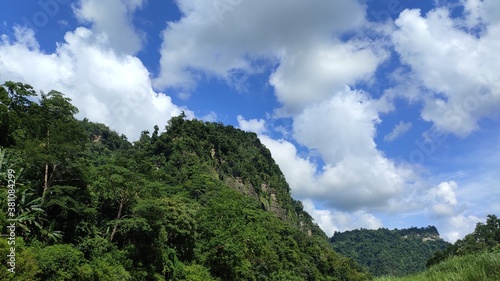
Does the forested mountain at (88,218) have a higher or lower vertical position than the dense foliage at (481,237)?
lower

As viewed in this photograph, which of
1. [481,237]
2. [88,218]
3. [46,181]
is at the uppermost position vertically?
[481,237]

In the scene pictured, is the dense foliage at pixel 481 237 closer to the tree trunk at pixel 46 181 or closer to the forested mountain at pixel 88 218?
the forested mountain at pixel 88 218

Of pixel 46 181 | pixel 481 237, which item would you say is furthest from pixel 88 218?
pixel 481 237

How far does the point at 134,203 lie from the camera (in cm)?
3594

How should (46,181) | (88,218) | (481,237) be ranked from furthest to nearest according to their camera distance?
1. (481,237)
2. (88,218)
3. (46,181)

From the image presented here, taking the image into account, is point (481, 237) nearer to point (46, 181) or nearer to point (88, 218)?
point (88, 218)

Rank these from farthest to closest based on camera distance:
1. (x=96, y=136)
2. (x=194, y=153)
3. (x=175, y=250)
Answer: (x=96, y=136) → (x=194, y=153) → (x=175, y=250)

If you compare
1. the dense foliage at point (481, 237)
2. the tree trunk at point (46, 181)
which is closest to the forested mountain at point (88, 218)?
the tree trunk at point (46, 181)

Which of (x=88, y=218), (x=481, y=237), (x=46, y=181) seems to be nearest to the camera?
(x=46, y=181)

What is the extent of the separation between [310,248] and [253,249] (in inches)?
1891

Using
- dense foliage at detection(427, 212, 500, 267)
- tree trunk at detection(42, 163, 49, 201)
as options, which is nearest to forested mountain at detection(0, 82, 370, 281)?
tree trunk at detection(42, 163, 49, 201)

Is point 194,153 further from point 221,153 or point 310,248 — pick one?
point 310,248

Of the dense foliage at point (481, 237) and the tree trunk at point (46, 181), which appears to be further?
the dense foliage at point (481, 237)

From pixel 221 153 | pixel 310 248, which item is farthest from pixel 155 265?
pixel 221 153
